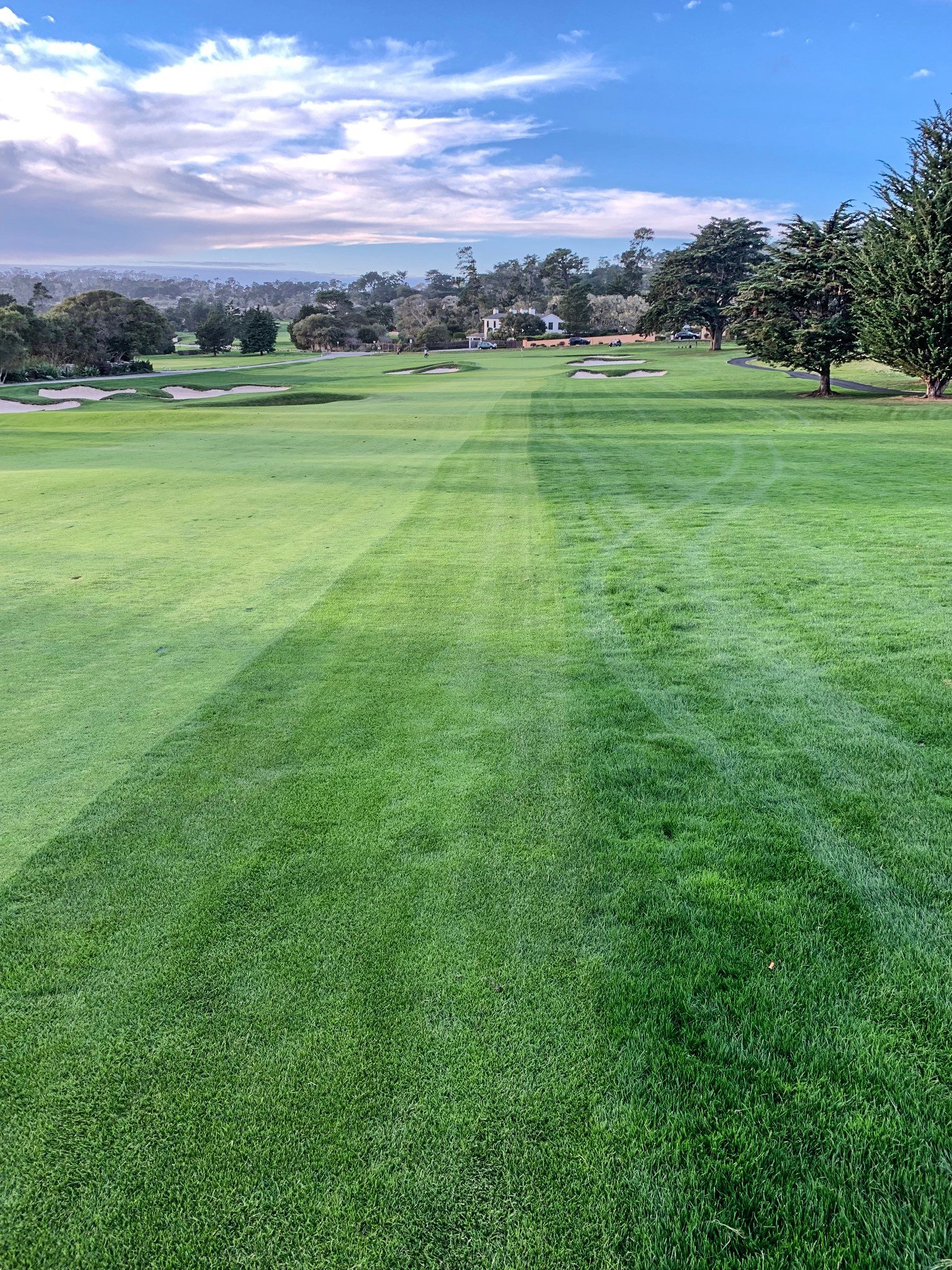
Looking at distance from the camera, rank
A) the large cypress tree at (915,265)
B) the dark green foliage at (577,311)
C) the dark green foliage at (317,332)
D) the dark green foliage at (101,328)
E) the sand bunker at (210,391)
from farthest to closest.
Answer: the dark green foliage at (577,311), the dark green foliage at (317,332), the dark green foliage at (101,328), the sand bunker at (210,391), the large cypress tree at (915,265)

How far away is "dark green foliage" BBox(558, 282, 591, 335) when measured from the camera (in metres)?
103

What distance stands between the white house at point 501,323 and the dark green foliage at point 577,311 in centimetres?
555

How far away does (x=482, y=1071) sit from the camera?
2.58m

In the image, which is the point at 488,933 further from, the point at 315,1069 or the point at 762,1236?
the point at 762,1236

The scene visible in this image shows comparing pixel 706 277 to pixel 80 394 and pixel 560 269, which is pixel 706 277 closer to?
pixel 80 394

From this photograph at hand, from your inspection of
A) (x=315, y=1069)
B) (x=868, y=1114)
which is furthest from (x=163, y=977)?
(x=868, y=1114)

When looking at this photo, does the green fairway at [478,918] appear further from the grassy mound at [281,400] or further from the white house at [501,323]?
the white house at [501,323]

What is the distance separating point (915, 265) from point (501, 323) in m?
96.6

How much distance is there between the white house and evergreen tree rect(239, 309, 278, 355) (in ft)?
111

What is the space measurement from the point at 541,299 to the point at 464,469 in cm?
14231

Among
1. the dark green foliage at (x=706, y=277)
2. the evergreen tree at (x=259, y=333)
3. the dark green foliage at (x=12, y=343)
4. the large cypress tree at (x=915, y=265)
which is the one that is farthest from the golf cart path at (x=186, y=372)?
the large cypress tree at (x=915, y=265)

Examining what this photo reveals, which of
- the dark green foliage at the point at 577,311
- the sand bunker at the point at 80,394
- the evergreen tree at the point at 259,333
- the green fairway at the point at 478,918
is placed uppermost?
the dark green foliage at the point at 577,311

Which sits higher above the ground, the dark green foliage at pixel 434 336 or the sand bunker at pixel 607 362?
the dark green foliage at pixel 434 336

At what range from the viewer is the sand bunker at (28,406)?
119ft
